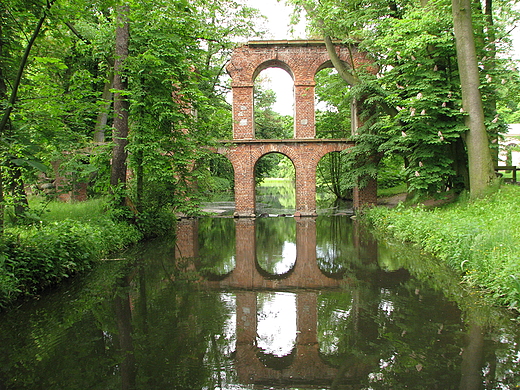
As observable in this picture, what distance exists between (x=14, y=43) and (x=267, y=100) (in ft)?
89.2

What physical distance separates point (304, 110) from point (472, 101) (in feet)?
29.0

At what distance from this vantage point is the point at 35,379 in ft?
12.0

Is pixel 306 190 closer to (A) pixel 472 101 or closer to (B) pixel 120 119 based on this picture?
(A) pixel 472 101

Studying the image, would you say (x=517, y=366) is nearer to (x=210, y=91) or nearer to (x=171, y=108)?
(x=171, y=108)

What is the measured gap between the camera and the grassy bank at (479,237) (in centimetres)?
564

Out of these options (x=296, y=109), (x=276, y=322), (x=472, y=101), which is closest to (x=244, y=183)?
(x=296, y=109)

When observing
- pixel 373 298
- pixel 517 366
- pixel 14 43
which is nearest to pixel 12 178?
pixel 14 43

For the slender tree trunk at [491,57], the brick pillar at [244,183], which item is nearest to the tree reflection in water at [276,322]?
the slender tree trunk at [491,57]

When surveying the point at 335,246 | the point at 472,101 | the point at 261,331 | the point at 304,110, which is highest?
the point at 304,110

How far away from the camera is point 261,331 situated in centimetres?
484

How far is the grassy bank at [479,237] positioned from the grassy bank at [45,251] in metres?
6.89

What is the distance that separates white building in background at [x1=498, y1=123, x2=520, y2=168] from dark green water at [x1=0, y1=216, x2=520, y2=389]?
7306 millimetres

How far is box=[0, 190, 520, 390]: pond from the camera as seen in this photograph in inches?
145

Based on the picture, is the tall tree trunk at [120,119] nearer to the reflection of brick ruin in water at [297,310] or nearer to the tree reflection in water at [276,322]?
the reflection of brick ruin in water at [297,310]
